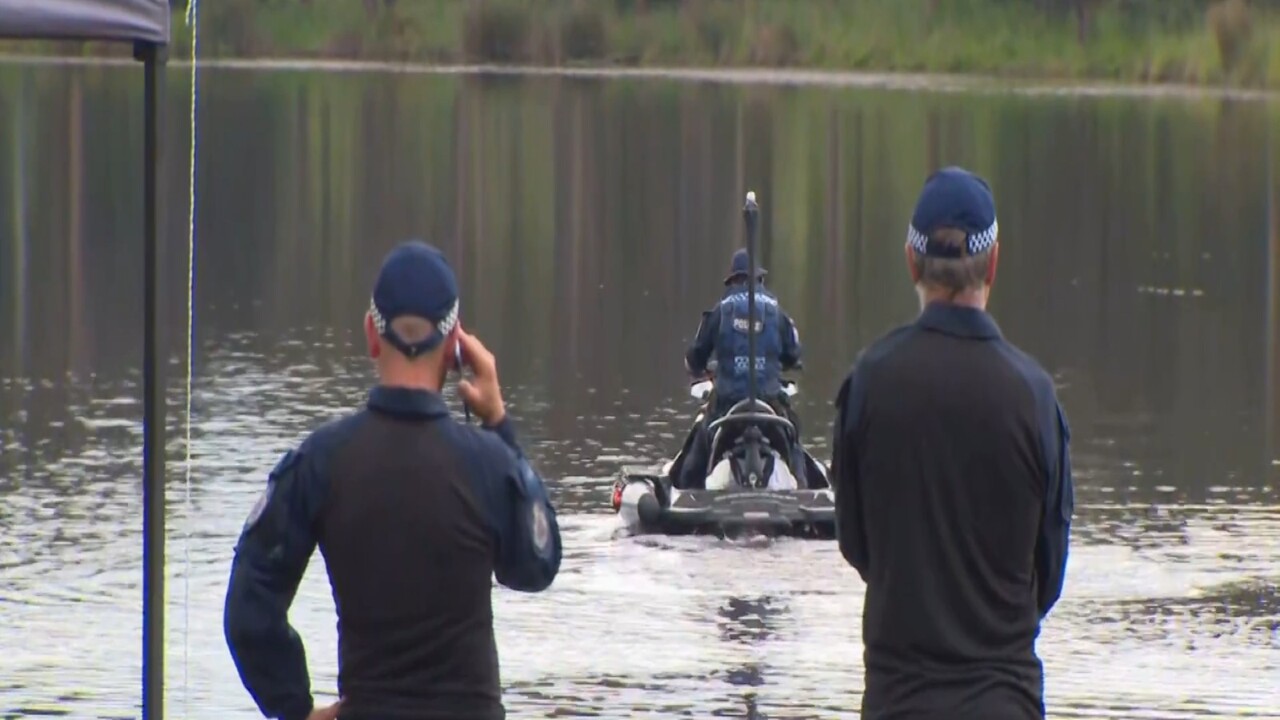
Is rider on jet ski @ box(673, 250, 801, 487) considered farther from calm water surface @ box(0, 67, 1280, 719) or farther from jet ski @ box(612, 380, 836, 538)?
calm water surface @ box(0, 67, 1280, 719)

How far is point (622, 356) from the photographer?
24688 millimetres

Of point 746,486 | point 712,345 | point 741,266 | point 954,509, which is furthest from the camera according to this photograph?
point 712,345

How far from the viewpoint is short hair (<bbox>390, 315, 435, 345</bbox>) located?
5.73 metres

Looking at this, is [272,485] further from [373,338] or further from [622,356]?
[622,356]

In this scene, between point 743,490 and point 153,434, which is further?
point 743,490

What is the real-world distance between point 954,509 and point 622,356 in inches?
738

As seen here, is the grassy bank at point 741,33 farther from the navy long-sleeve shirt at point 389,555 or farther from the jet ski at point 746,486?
the navy long-sleeve shirt at point 389,555

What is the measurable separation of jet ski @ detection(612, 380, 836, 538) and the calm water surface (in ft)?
0.55

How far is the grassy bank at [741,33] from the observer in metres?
84.8

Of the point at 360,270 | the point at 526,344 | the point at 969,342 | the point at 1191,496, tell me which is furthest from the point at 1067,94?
the point at 969,342

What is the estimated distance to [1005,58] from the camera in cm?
8775

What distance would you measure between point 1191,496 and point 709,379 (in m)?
3.20

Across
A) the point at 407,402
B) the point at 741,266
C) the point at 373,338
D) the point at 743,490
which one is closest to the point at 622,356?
the point at 741,266

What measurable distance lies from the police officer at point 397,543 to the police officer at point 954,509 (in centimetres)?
81
